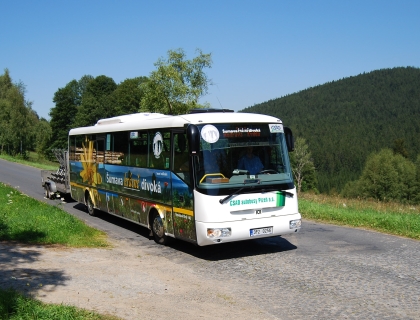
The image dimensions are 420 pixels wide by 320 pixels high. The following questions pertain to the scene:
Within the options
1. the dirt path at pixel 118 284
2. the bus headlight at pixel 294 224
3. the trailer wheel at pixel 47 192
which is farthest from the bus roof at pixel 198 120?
the trailer wheel at pixel 47 192

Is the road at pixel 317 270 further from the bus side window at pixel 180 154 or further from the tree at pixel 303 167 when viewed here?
the tree at pixel 303 167

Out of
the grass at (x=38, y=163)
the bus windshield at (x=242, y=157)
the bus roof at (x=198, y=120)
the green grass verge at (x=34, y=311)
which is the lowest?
the green grass verge at (x=34, y=311)

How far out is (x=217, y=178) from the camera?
969 centimetres

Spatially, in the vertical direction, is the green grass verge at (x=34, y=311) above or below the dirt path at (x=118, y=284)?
above

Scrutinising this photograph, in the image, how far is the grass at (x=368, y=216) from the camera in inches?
524

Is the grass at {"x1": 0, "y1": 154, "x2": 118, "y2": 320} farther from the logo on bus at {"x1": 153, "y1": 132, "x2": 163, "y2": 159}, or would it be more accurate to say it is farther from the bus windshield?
the bus windshield

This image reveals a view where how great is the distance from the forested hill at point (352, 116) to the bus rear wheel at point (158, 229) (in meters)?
116

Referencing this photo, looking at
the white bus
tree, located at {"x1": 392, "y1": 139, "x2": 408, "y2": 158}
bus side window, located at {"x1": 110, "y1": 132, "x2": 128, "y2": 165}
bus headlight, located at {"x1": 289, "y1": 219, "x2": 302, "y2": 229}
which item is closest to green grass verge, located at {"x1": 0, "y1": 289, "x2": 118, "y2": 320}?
the white bus

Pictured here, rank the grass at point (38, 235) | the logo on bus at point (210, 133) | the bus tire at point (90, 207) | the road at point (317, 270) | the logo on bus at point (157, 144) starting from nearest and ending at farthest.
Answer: the grass at point (38, 235), the road at point (317, 270), the logo on bus at point (210, 133), the logo on bus at point (157, 144), the bus tire at point (90, 207)

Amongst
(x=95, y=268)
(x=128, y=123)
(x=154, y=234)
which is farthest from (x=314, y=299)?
(x=128, y=123)

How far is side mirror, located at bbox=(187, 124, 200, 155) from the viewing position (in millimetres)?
9484

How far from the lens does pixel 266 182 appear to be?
10133mm

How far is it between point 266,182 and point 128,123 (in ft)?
16.5

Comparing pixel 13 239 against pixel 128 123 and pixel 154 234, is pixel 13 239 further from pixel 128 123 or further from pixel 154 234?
pixel 128 123
